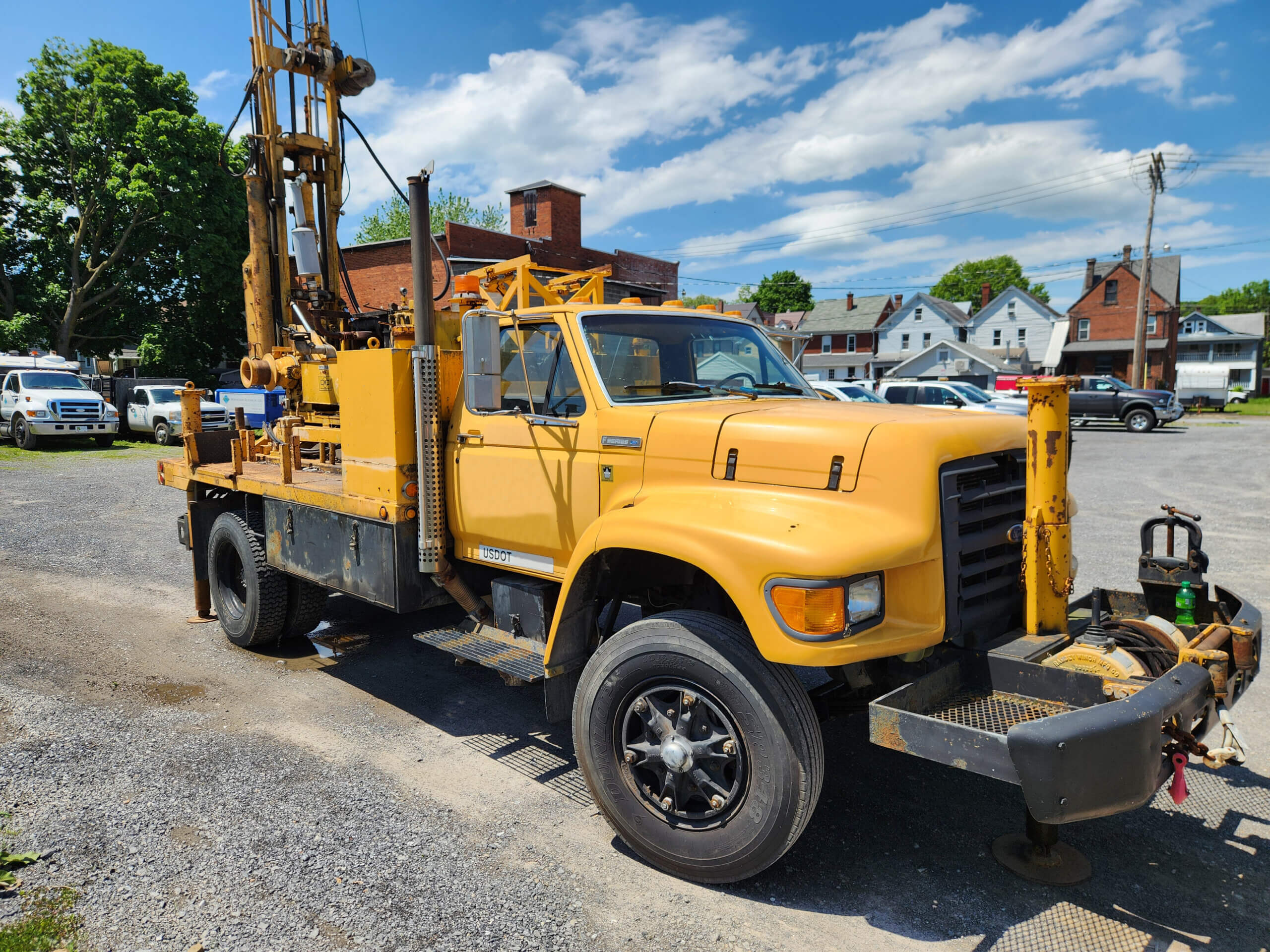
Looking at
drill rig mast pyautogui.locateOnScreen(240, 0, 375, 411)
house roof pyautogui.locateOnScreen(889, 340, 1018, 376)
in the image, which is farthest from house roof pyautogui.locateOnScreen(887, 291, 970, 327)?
drill rig mast pyautogui.locateOnScreen(240, 0, 375, 411)

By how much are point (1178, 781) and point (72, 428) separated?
23.7 m

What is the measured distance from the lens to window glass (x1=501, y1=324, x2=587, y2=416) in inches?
161

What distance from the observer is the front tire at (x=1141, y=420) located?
25.5 m

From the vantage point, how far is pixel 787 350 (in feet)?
18.4

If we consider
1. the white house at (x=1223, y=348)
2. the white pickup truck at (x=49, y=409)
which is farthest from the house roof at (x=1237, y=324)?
the white pickup truck at (x=49, y=409)

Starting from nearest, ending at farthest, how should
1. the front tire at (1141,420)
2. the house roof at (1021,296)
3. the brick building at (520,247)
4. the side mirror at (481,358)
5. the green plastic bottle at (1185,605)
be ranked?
the green plastic bottle at (1185,605)
the side mirror at (481,358)
the front tire at (1141,420)
the brick building at (520,247)
the house roof at (1021,296)

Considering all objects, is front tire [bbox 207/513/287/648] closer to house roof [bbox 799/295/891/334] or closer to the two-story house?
the two-story house

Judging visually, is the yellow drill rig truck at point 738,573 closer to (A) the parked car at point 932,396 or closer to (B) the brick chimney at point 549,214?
(A) the parked car at point 932,396

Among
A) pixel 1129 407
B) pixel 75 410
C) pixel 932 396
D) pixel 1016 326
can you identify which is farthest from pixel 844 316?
pixel 75 410

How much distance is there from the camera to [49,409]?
2011cm

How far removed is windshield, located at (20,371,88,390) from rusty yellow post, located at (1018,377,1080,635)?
23833mm

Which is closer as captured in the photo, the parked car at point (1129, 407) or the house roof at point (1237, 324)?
the parked car at point (1129, 407)

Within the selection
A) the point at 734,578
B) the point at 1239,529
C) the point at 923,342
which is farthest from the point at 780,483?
the point at 923,342

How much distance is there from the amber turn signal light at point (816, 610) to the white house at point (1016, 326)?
54.9 meters
